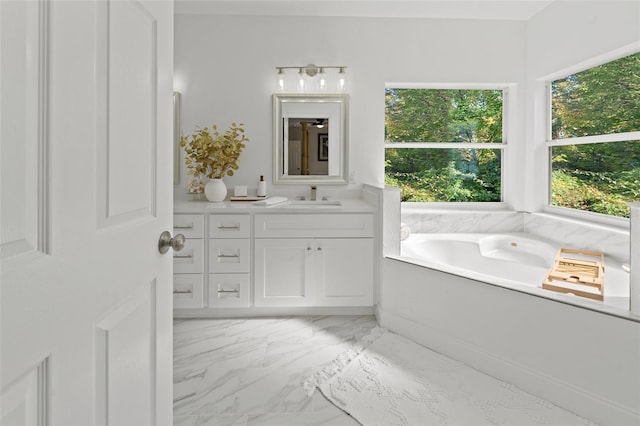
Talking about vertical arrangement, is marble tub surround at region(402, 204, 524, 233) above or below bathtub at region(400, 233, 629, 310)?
above

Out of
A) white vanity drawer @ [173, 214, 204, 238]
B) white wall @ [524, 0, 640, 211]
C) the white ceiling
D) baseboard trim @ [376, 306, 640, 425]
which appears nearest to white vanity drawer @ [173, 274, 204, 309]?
white vanity drawer @ [173, 214, 204, 238]

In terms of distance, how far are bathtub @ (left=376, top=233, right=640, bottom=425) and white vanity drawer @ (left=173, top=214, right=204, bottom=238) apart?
132cm

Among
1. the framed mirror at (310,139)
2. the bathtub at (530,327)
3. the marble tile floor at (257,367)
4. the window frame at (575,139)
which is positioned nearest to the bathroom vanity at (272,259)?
the marble tile floor at (257,367)

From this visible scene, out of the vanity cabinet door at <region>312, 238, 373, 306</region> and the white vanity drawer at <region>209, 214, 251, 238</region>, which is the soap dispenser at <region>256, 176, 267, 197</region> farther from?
the vanity cabinet door at <region>312, 238, 373, 306</region>

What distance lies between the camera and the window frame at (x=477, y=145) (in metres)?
3.36

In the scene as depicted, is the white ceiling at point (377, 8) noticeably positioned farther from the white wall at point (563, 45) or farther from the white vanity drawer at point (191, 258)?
the white vanity drawer at point (191, 258)

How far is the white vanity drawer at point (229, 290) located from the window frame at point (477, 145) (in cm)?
162

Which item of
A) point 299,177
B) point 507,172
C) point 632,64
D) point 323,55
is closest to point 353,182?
point 299,177

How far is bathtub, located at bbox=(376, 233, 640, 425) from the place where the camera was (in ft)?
5.17

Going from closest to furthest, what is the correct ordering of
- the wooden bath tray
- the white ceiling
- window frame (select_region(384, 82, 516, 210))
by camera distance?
the wooden bath tray → the white ceiling → window frame (select_region(384, 82, 516, 210))
